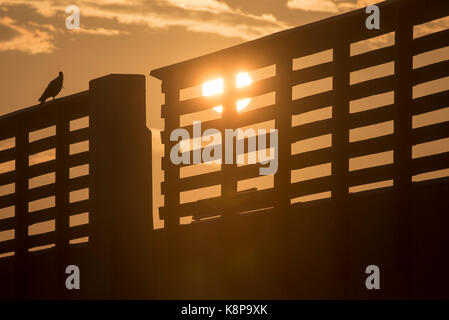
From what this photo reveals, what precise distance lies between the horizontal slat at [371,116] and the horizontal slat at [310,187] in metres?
0.55

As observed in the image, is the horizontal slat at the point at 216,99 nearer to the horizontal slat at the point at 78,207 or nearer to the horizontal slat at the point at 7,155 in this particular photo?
the horizontal slat at the point at 78,207

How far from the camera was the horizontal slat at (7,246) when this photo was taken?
1111 cm

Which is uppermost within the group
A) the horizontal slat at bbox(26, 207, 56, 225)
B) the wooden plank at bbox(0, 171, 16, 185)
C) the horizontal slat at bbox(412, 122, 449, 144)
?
the wooden plank at bbox(0, 171, 16, 185)

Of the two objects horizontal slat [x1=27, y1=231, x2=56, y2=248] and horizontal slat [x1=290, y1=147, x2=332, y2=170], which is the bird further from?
horizontal slat [x1=290, y1=147, x2=332, y2=170]

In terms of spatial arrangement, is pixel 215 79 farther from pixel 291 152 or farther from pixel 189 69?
pixel 291 152

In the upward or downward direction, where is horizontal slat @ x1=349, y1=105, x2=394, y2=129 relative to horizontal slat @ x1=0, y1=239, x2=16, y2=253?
Answer: upward

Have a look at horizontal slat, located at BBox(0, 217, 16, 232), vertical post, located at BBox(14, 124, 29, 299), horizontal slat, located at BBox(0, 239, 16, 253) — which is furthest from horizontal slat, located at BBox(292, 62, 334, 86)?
horizontal slat, located at BBox(0, 239, 16, 253)

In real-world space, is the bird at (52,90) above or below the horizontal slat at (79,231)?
above

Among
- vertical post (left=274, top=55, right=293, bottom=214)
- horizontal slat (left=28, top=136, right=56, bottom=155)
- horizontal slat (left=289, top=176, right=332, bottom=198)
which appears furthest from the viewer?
horizontal slat (left=28, top=136, right=56, bottom=155)

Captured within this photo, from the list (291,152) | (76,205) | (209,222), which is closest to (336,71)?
(291,152)

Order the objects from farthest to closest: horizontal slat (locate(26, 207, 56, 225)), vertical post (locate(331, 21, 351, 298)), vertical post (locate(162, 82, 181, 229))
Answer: horizontal slat (locate(26, 207, 56, 225)) → vertical post (locate(162, 82, 181, 229)) → vertical post (locate(331, 21, 351, 298))

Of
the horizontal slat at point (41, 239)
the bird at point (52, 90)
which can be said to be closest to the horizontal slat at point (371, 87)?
the horizontal slat at point (41, 239)

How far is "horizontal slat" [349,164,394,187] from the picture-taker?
7.76 metres

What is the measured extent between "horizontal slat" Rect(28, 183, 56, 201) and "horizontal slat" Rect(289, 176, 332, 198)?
3.34m
